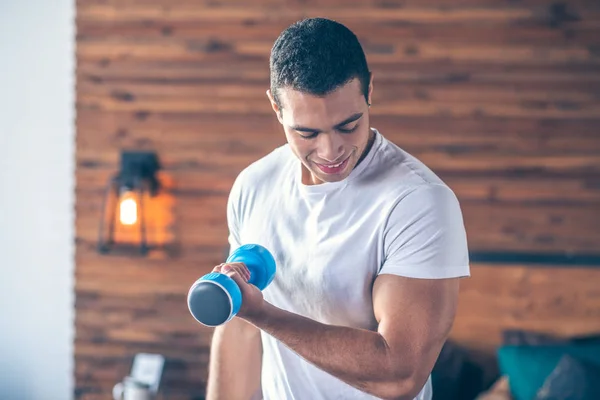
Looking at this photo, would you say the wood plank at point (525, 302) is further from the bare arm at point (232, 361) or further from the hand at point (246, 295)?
the hand at point (246, 295)

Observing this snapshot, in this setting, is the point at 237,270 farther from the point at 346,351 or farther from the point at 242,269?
the point at 346,351

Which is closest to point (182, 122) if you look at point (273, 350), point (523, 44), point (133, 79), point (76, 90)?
point (133, 79)

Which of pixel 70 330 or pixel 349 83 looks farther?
pixel 70 330

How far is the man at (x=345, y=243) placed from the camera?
117cm

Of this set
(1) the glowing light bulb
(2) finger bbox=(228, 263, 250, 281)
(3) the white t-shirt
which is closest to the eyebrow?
(3) the white t-shirt

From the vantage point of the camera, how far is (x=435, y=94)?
3.16m

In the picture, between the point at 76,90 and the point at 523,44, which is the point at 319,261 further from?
the point at 76,90

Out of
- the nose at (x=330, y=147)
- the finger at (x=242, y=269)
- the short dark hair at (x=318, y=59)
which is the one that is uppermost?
the short dark hair at (x=318, y=59)

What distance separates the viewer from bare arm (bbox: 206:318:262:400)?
1.52 meters

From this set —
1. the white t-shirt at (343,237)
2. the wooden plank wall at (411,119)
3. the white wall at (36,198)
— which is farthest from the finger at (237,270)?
the white wall at (36,198)

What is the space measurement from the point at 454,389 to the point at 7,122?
245 centimetres

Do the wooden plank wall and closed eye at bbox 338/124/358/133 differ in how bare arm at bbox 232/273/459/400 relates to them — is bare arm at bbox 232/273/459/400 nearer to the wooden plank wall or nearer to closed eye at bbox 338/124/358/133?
closed eye at bbox 338/124/358/133

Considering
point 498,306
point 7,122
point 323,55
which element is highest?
point 323,55

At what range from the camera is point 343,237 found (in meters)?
1.31
